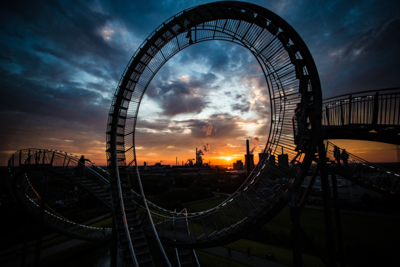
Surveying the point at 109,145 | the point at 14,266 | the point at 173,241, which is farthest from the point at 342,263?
the point at 14,266

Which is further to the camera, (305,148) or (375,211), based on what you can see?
(375,211)

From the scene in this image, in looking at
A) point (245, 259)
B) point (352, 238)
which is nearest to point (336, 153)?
point (245, 259)


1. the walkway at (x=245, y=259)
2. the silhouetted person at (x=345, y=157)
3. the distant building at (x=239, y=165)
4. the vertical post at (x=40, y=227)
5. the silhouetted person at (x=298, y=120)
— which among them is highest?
the silhouetted person at (x=298, y=120)

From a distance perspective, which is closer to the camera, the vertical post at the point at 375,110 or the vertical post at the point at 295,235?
the vertical post at the point at 295,235

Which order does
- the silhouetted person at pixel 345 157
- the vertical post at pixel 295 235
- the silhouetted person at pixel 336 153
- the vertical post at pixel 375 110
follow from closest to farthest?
the vertical post at pixel 295 235 → the vertical post at pixel 375 110 → the silhouetted person at pixel 345 157 → the silhouetted person at pixel 336 153

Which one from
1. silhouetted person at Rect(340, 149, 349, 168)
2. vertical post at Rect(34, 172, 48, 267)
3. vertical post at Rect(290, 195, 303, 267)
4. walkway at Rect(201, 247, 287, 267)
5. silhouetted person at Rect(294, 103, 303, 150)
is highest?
silhouetted person at Rect(294, 103, 303, 150)

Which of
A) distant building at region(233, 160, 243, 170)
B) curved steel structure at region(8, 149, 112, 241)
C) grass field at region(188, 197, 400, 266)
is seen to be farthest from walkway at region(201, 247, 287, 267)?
distant building at region(233, 160, 243, 170)

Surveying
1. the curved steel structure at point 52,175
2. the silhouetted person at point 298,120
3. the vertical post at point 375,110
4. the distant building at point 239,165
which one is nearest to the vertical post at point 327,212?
the silhouetted person at point 298,120

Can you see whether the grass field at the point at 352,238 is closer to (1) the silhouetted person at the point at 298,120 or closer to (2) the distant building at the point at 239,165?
(1) the silhouetted person at the point at 298,120

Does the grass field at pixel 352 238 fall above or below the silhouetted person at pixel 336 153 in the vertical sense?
below

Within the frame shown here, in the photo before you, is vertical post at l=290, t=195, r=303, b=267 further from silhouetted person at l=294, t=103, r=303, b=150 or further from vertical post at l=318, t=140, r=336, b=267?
silhouetted person at l=294, t=103, r=303, b=150

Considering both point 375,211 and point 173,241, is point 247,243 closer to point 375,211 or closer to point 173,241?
point 173,241
